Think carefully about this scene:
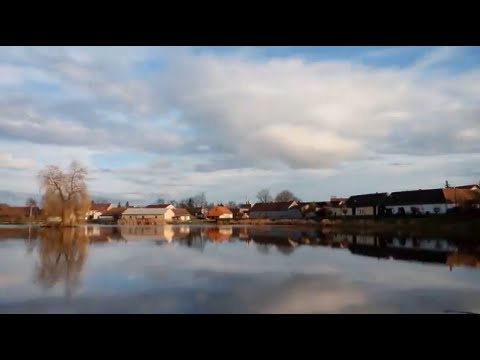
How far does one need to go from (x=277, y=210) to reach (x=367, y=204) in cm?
2347

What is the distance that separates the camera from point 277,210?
80.1 metres

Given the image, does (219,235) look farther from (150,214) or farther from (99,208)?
(99,208)

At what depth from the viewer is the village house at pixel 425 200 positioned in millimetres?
48903

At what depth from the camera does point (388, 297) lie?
868 cm

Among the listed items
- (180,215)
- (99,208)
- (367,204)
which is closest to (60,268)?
(367,204)

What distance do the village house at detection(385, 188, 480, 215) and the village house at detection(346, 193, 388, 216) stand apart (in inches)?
46.1

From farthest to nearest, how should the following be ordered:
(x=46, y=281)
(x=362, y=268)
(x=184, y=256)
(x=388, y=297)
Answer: (x=184, y=256)
(x=362, y=268)
(x=46, y=281)
(x=388, y=297)

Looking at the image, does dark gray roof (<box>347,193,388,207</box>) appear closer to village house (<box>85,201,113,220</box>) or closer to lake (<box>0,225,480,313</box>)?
lake (<box>0,225,480,313</box>)

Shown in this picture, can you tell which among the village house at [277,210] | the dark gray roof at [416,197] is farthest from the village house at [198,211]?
the dark gray roof at [416,197]
